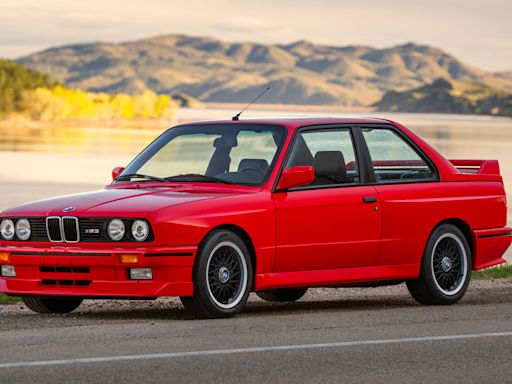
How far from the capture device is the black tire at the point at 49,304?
34.9 ft

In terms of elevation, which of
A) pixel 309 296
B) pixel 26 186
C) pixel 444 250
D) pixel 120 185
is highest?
pixel 120 185

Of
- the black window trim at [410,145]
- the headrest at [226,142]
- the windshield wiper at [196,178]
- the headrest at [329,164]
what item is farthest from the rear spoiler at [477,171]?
the windshield wiper at [196,178]

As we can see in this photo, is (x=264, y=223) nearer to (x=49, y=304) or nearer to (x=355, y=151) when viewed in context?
(x=355, y=151)

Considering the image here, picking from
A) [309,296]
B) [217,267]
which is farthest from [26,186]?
[217,267]

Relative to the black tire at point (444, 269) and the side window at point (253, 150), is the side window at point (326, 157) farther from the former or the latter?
the black tire at point (444, 269)

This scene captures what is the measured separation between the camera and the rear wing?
A: 12.3m

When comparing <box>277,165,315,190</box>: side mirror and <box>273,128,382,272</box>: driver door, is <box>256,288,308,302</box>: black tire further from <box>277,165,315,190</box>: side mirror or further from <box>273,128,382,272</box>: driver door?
<box>277,165,315,190</box>: side mirror

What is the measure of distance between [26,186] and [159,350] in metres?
50.8

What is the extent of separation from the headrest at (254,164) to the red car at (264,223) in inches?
0.8

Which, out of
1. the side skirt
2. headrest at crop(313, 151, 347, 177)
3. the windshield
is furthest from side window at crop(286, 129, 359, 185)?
the side skirt

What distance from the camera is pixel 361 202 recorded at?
36.5 ft

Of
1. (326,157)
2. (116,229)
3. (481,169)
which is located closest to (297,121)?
(326,157)

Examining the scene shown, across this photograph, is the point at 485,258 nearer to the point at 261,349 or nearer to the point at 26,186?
the point at 261,349

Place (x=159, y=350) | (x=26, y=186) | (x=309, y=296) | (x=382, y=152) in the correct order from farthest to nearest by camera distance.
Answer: (x=26, y=186), (x=309, y=296), (x=382, y=152), (x=159, y=350)
